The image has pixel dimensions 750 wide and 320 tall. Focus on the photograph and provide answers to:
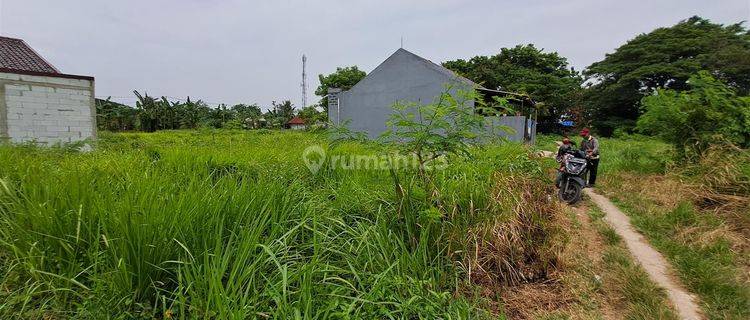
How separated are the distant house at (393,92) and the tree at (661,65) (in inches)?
573

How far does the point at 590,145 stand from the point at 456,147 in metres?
5.80

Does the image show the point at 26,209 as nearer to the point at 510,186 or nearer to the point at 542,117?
the point at 510,186

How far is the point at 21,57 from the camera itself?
18.2 metres

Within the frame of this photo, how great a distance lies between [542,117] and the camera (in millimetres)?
28703

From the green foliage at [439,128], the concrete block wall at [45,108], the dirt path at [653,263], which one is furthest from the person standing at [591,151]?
the concrete block wall at [45,108]

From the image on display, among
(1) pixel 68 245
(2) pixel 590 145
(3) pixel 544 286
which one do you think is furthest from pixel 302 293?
(2) pixel 590 145

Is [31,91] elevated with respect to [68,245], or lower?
elevated

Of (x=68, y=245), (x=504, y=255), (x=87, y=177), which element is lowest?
(x=504, y=255)

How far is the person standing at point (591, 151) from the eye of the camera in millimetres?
7198

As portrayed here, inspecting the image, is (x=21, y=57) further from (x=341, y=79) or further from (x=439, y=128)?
(x=439, y=128)

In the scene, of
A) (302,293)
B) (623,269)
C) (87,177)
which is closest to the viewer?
(302,293)

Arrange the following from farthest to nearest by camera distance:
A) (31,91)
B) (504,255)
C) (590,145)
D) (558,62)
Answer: (558,62) < (31,91) < (590,145) < (504,255)

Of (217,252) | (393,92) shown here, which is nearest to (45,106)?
(217,252)

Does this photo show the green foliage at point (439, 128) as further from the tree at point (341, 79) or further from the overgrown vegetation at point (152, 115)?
the tree at point (341, 79)
